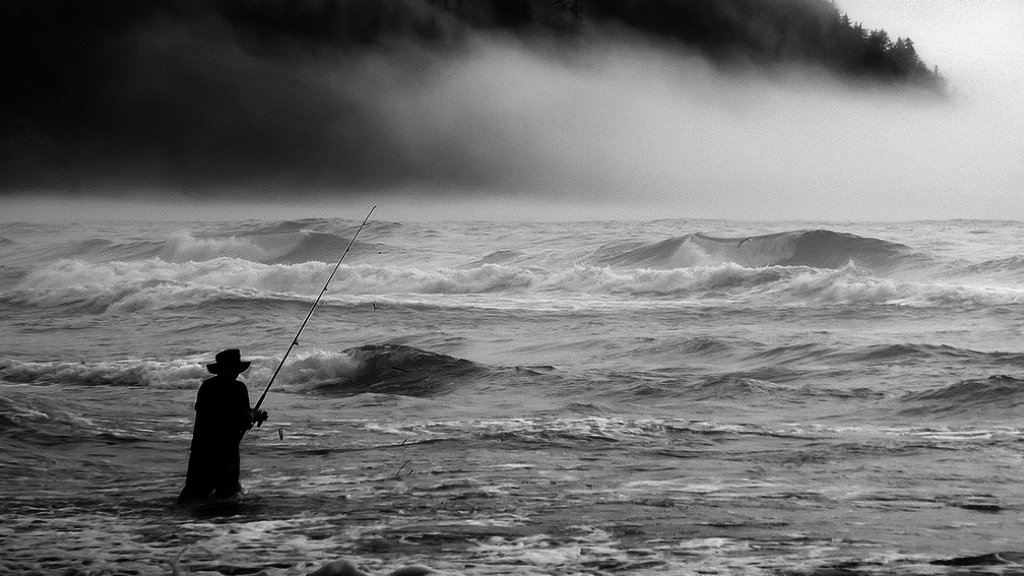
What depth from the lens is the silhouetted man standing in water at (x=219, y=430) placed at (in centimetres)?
655

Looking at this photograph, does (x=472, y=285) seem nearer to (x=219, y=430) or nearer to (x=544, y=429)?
(x=544, y=429)

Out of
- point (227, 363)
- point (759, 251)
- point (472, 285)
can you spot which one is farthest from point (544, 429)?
point (759, 251)

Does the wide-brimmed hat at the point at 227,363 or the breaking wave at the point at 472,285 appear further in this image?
the breaking wave at the point at 472,285

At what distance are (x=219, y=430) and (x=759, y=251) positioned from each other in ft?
99.0

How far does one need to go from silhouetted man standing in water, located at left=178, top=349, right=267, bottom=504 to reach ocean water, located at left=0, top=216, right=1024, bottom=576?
0.24 metres

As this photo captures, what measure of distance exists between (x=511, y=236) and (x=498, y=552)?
3810 cm

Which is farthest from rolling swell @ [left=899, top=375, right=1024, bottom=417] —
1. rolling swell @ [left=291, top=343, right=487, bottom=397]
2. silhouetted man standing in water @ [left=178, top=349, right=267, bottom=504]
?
silhouetted man standing in water @ [left=178, top=349, right=267, bottom=504]

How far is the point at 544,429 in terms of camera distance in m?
9.67

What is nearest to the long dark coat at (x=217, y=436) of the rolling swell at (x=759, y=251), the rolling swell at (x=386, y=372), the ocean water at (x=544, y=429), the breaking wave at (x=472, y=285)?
the ocean water at (x=544, y=429)

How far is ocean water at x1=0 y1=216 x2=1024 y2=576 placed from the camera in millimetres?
5711

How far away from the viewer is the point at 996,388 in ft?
37.0

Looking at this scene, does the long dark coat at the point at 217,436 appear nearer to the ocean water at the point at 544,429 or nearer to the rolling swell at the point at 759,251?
the ocean water at the point at 544,429

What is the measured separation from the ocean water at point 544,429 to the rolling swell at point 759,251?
6890 mm

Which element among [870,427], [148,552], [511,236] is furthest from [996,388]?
[511,236]
